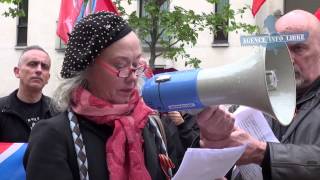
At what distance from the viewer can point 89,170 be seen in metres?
1.93

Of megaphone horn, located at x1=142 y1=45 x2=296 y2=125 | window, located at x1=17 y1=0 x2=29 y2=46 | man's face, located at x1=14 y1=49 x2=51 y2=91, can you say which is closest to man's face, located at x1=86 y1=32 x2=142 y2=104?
megaphone horn, located at x1=142 y1=45 x2=296 y2=125

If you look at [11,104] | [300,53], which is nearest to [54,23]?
[11,104]

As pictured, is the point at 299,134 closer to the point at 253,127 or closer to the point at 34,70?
the point at 253,127

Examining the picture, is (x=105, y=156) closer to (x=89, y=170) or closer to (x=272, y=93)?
(x=89, y=170)

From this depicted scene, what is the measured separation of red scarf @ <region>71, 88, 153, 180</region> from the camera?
1982 millimetres

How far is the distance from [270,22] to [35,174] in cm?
96

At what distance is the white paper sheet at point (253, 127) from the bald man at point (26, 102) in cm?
235

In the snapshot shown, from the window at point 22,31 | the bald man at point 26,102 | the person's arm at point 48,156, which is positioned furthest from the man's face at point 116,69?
the window at point 22,31

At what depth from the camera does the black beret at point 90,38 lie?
200 cm

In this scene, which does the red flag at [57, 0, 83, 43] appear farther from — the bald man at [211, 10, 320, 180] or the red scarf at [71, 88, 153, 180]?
the red scarf at [71, 88, 153, 180]

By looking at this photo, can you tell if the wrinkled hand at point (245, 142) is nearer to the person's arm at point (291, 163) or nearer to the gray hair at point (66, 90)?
the person's arm at point (291, 163)

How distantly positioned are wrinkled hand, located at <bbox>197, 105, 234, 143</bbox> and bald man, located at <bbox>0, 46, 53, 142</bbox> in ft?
8.22

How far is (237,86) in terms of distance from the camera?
1.72m

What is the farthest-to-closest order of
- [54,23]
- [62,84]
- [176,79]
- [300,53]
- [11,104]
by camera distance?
[54,23], [11,104], [300,53], [62,84], [176,79]
